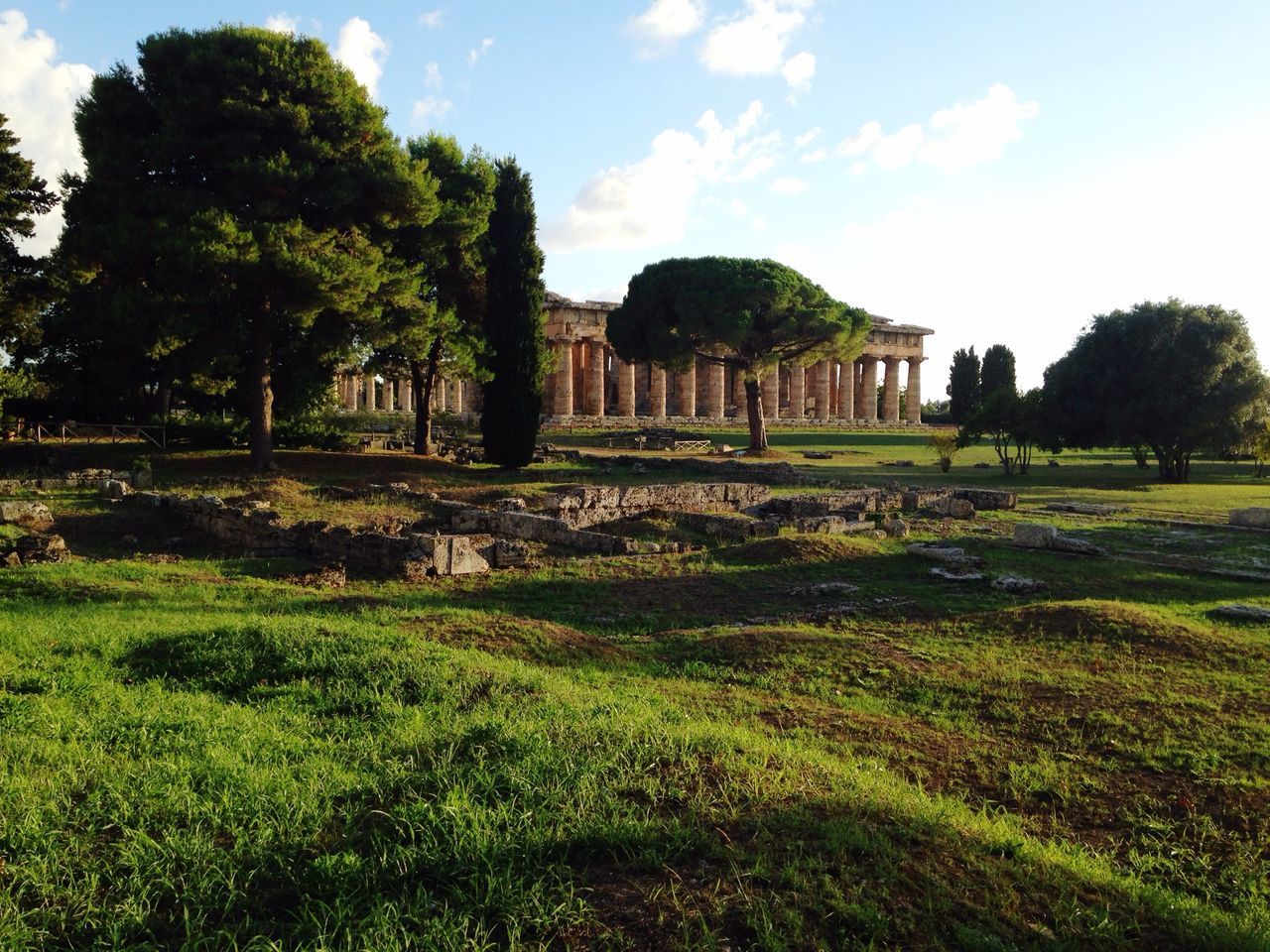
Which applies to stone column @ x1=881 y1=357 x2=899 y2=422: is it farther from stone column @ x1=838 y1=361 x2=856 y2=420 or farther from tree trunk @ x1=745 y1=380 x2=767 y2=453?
tree trunk @ x1=745 y1=380 x2=767 y2=453

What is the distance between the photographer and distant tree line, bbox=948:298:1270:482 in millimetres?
30812

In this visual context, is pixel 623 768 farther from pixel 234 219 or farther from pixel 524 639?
pixel 234 219

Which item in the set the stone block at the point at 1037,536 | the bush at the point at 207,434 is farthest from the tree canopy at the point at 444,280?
the stone block at the point at 1037,536

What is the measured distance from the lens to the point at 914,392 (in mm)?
72438

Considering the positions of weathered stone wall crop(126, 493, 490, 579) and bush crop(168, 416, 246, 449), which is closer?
weathered stone wall crop(126, 493, 490, 579)

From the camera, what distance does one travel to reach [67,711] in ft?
19.1

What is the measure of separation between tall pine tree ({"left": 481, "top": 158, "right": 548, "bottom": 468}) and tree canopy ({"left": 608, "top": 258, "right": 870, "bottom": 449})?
14.0 m

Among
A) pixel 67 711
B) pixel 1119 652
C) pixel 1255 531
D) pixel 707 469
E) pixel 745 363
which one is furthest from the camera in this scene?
pixel 745 363

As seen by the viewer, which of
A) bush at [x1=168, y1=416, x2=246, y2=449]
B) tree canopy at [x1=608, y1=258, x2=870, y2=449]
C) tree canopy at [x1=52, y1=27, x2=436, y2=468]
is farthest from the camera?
tree canopy at [x1=608, y1=258, x2=870, y2=449]

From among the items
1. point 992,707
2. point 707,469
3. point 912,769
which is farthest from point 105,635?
point 707,469

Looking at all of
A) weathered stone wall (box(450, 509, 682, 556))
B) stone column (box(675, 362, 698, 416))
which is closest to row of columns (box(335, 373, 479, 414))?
stone column (box(675, 362, 698, 416))

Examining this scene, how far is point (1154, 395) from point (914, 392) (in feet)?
137

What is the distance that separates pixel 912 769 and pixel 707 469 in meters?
27.7

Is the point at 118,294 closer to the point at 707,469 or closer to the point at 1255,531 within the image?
the point at 707,469
